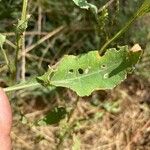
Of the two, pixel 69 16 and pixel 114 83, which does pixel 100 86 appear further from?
pixel 69 16

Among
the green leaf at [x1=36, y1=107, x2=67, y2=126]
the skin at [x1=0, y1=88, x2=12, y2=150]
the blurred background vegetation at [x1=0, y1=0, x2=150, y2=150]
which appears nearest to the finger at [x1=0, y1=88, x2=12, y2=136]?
the skin at [x1=0, y1=88, x2=12, y2=150]

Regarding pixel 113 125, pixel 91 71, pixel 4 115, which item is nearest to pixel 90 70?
pixel 91 71

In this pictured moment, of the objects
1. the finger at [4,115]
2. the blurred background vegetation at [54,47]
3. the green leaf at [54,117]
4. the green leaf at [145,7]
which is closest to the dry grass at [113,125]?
the blurred background vegetation at [54,47]

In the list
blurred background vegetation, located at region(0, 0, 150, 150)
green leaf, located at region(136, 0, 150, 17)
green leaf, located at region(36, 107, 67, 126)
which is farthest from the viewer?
blurred background vegetation, located at region(0, 0, 150, 150)

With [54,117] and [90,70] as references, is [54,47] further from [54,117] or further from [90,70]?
[90,70]

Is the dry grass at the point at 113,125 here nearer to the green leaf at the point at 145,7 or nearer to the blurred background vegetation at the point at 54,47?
the blurred background vegetation at the point at 54,47

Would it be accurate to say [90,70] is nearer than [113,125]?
Yes

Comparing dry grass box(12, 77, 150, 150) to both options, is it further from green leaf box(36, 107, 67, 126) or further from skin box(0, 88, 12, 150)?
skin box(0, 88, 12, 150)

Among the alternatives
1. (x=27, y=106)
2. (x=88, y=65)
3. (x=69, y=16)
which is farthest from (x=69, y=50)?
(x=88, y=65)
